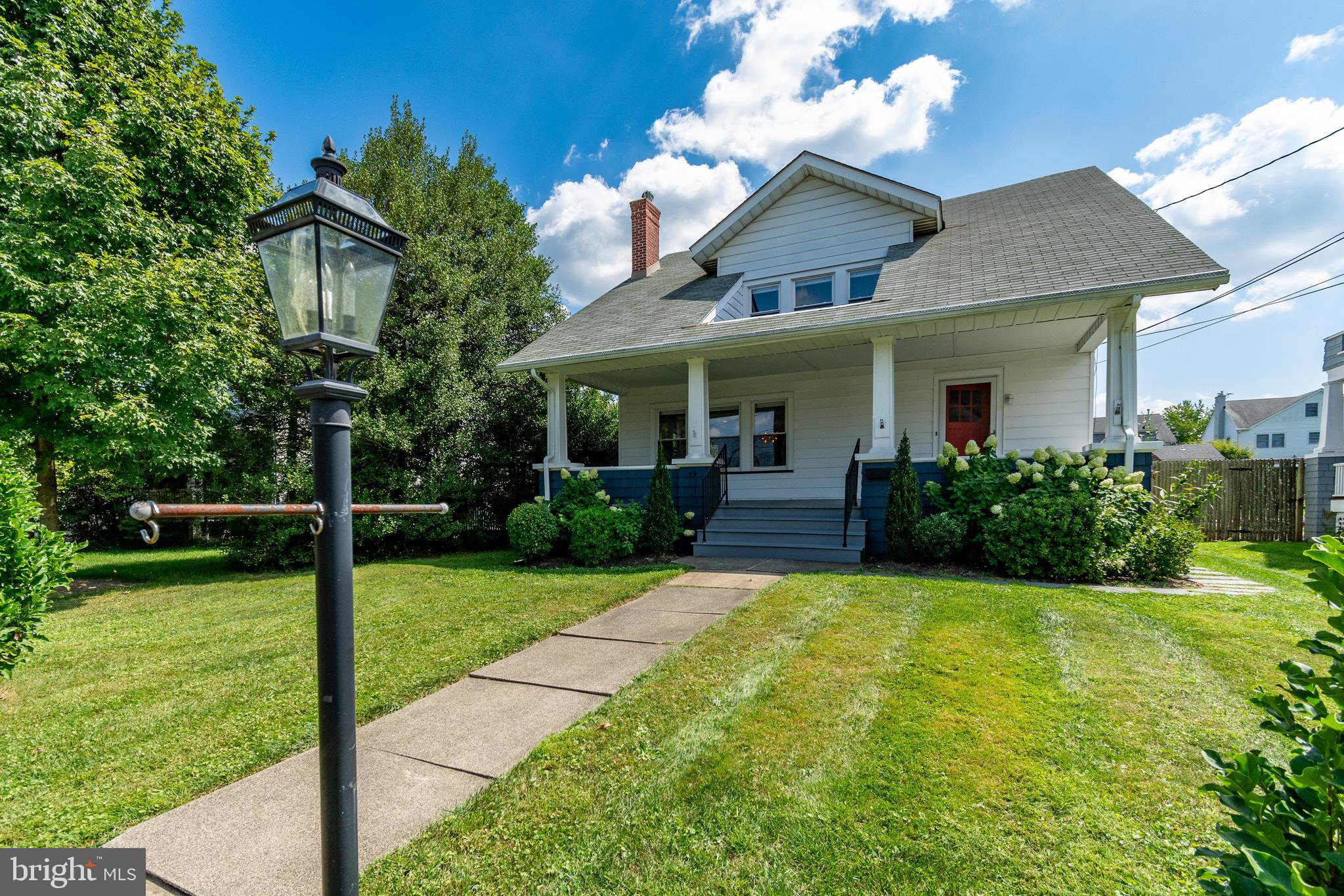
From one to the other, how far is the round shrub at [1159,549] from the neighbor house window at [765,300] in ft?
22.2

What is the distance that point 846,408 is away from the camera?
1057 cm

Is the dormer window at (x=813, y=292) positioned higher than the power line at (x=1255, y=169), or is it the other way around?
the power line at (x=1255, y=169)

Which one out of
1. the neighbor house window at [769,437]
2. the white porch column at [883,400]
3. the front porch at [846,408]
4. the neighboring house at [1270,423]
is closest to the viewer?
the front porch at [846,408]

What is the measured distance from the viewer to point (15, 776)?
8.79 ft

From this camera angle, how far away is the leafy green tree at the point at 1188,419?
39188 millimetres

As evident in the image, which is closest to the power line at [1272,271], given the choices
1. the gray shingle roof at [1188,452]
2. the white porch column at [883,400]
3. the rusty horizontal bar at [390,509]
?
the white porch column at [883,400]

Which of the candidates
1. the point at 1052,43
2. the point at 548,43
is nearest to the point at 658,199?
the point at 548,43

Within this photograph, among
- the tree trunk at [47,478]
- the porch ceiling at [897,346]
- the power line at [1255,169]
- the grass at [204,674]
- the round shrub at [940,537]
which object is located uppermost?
the power line at [1255,169]

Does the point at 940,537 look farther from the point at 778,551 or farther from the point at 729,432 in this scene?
the point at 729,432

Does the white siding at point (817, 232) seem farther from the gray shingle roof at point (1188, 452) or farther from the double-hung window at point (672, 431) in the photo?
the gray shingle roof at point (1188, 452)

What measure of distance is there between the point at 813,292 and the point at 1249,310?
15.1 meters

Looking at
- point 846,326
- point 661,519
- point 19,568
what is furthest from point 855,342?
point 19,568

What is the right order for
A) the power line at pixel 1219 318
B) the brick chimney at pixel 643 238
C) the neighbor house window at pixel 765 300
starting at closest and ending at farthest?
the neighbor house window at pixel 765 300
the brick chimney at pixel 643 238
the power line at pixel 1219 318

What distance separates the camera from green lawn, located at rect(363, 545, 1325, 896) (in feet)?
6.38
